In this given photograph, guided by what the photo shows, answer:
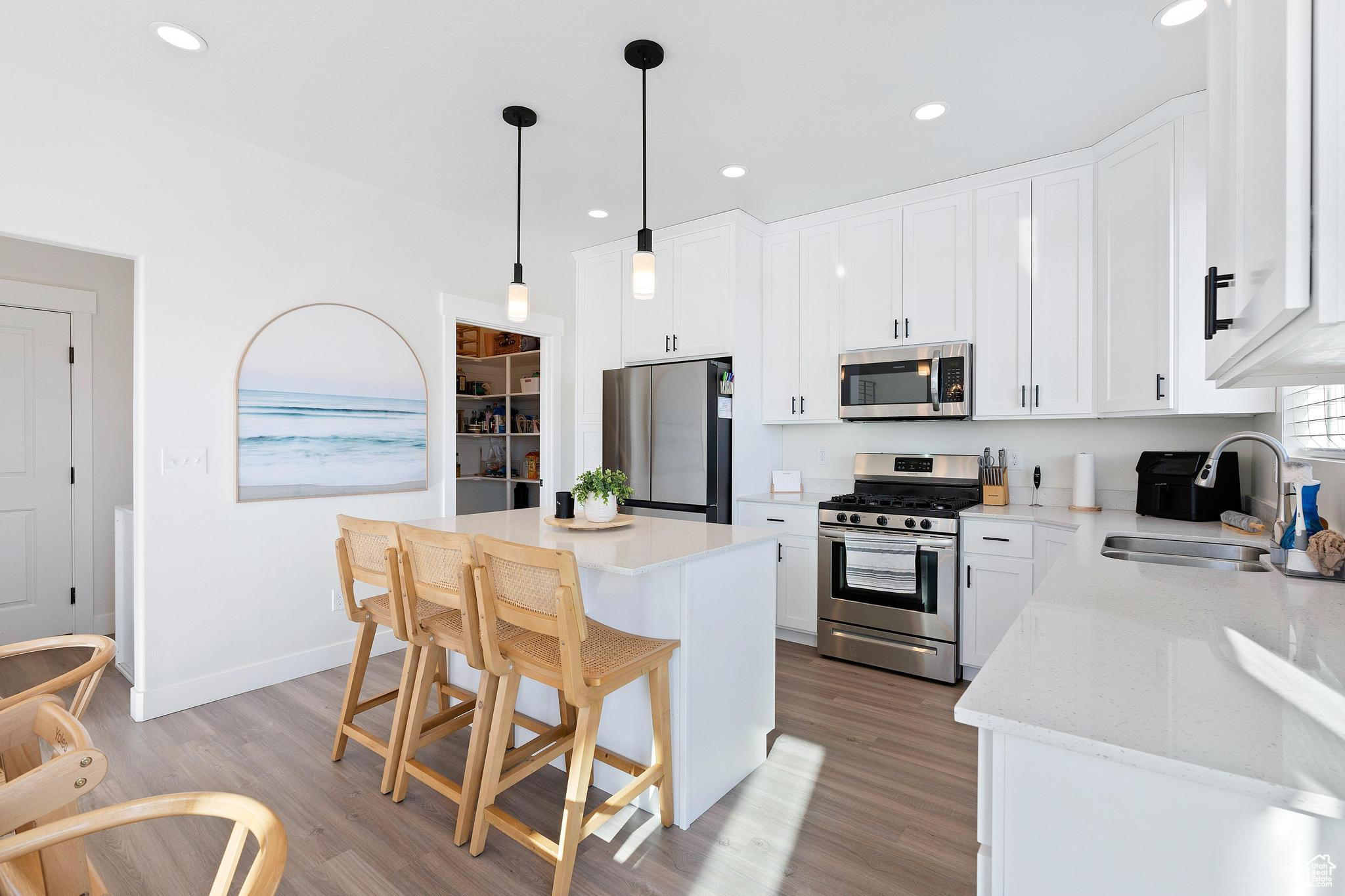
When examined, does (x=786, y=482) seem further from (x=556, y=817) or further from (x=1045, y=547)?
(x=556, y=817)

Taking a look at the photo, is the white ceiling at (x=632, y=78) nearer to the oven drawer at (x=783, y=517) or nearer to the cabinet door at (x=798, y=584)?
the oven drawer at (x=783, y=517)

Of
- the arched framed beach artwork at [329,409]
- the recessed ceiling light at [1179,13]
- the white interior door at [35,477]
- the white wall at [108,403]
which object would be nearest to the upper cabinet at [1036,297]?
the recessed ceiling light at [1179,13]

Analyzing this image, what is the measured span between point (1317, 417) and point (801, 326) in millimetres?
2461

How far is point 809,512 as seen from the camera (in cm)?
372

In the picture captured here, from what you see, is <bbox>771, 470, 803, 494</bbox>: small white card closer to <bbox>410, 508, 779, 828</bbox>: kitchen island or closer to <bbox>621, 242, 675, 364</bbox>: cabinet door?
<bbox>621, 242, 675, 364</bbox>: cabinet door

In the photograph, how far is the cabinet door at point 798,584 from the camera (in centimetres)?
369

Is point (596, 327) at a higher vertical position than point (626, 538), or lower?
higher

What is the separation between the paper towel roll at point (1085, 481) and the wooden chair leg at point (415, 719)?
3.11m

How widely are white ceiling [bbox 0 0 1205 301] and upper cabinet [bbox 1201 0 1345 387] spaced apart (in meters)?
1.41

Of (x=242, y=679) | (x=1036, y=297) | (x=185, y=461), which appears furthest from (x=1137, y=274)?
(x=242, y=679)

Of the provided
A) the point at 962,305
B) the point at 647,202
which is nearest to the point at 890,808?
the point at 962,305

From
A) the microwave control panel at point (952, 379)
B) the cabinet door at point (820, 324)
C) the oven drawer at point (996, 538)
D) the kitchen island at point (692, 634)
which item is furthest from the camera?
the cabinet door at point (820, 324)

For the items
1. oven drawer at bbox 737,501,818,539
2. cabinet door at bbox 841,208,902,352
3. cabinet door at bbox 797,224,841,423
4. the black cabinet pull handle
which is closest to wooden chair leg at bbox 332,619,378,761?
oven drawer at bbox 737,501,818,539

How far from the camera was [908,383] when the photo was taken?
3.58m
